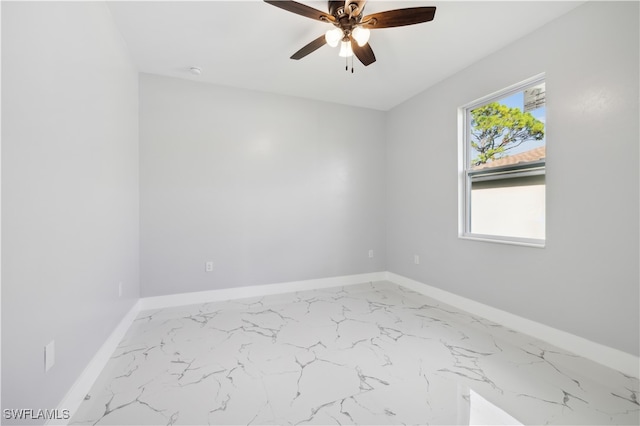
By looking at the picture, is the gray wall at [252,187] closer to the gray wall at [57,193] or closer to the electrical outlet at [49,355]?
the gray wall at [57,193]

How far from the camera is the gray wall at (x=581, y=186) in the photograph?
1751 mm

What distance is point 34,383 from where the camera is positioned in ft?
3.65

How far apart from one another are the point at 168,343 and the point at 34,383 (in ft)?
3.64

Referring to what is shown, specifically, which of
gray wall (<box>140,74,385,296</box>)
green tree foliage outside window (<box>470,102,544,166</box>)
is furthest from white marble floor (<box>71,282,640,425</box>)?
green tree foliage outside window (<box>470,102,544,166</box>)

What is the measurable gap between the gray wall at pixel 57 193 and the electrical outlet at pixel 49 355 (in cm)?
3

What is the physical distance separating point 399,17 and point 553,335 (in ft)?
8.91

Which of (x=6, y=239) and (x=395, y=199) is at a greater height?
(x=395, y=199)

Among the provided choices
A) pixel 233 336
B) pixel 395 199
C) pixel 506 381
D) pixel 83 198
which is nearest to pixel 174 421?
pixel 233 336

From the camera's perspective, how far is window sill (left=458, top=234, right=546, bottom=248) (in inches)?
88.7

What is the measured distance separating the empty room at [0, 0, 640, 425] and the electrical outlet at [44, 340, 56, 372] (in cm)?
1

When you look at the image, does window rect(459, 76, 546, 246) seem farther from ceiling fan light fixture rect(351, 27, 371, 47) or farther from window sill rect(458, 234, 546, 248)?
ceiling fan light fixture rect(351, 27, 371, 47)

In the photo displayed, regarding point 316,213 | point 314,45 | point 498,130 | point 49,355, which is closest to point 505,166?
point 498,130

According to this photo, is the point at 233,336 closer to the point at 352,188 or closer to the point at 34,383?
the point at 34,383

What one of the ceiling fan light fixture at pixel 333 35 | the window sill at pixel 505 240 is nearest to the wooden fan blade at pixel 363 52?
the ceiling fan light fixture at pixel 333 35
